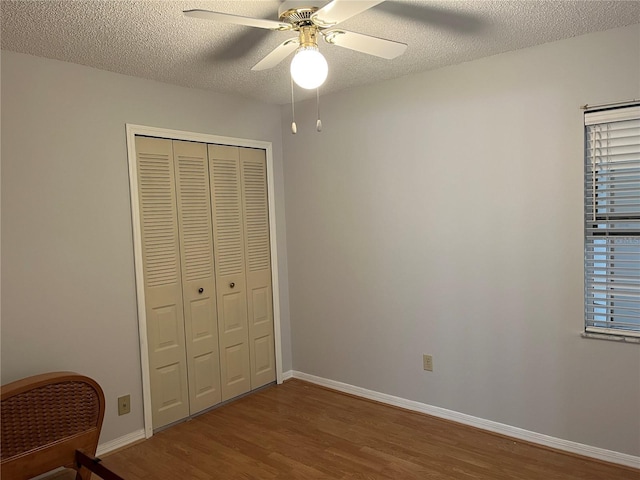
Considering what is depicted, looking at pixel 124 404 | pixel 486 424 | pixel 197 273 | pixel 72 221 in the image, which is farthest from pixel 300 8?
pixel 486 424

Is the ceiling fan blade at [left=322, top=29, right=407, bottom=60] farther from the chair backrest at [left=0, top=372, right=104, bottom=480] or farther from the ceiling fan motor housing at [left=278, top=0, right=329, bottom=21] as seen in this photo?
the chair backrest at [left=0, top=372, right=104, bottom=480]

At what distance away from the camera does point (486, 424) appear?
305 centimetres

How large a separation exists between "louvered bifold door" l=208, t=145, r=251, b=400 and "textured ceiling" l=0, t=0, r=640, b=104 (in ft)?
2.43

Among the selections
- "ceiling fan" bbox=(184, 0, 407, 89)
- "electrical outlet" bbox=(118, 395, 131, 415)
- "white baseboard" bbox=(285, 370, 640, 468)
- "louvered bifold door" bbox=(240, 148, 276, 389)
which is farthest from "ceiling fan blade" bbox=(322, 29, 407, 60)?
"electrical outlet" bbox=(118, 395, 131, 415)

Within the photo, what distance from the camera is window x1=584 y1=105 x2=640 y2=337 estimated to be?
252cm

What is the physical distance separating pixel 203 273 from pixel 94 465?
4.85ft

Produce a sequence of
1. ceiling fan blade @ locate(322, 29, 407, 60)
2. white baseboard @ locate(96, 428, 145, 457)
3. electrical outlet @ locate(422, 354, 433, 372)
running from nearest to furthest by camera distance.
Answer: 1. ceiling fan blade @ locate(322, 29, 407, 60)
2. white baseboard @ locate(96, 428, 145, 457)
3. electrical outlet @ locate(422, 354, 433, 372)

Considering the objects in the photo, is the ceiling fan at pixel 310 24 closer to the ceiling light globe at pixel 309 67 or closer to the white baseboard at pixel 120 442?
the ceiling light globe at pixel 309 67

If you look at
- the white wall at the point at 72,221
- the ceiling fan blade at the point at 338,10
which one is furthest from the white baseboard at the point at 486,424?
the ceiling fan blade at the point at 338,10

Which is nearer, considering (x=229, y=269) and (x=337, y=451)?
(x=337, y=451)

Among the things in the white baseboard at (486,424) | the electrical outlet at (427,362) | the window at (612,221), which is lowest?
the white baseboard at (486,424)

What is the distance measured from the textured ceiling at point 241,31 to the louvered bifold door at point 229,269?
74 centimetres

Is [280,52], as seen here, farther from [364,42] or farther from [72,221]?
[72,221]

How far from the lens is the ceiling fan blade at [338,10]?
5.41 ft
